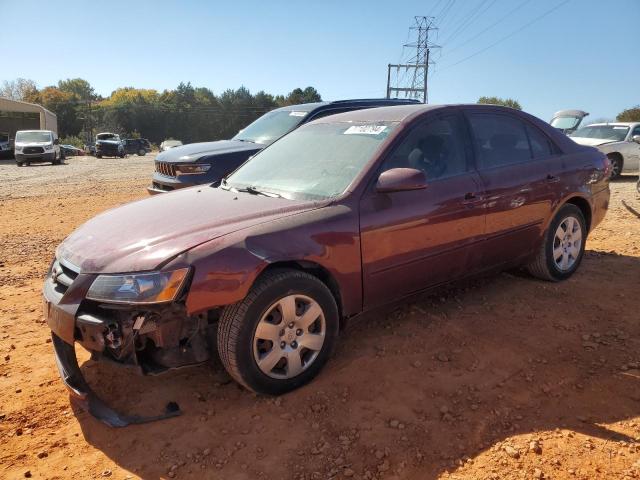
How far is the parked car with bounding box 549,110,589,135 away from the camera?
16031mm

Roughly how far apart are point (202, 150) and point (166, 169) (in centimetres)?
55

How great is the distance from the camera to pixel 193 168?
6359 mm

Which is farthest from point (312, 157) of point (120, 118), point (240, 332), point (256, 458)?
point (120, 118)

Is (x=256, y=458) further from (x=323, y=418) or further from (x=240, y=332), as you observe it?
(x=240, y=332)

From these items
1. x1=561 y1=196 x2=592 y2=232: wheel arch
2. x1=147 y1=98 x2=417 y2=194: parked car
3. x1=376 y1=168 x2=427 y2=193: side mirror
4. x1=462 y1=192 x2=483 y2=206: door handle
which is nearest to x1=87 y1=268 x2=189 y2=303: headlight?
x1=376 y1=168 x2=427 y2=193: side mirror

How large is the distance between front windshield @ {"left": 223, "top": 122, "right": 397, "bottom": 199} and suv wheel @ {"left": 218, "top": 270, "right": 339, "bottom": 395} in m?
0.69

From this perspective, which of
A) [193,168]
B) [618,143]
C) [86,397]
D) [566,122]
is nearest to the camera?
[86,397]

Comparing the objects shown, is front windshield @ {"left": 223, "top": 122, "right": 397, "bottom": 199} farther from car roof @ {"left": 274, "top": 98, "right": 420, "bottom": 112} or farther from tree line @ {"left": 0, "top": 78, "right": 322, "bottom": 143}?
tree line @ {"left": 0, "top": 78, "right": 322, "bottom": 143}

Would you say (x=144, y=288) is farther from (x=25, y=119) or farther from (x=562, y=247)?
(x=25, y=119)

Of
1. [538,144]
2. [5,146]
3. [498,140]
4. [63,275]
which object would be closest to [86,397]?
[63,275]

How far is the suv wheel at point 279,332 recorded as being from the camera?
255cm

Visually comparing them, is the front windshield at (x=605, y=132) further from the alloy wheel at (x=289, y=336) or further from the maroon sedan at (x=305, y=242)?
the alloy wheel at (x=289, y=336)

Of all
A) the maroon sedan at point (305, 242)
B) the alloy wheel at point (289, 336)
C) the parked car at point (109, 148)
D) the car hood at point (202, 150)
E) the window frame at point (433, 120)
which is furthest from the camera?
the parked car at point (109, 148)

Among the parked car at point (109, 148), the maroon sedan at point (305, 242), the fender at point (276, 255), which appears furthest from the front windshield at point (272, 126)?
the parked car at point (109, 148)
